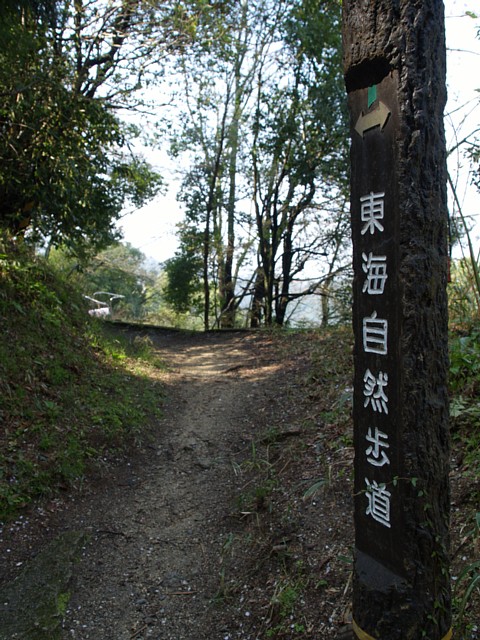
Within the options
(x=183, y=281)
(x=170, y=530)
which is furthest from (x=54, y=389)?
(x=183, y=281)

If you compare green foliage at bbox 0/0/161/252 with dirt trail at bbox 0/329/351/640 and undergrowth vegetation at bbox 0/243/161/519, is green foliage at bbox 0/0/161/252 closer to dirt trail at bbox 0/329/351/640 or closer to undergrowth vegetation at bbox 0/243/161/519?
undergrowth vegetation at bbox 0/243/161/519

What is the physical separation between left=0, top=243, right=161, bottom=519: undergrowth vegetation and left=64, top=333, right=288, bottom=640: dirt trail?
1.41 ft

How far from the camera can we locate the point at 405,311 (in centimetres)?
189

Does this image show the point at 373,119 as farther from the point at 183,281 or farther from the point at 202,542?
the point at 183,281

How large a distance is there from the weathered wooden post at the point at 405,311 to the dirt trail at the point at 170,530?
131 cm

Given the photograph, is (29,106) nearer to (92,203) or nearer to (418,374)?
(92,203)

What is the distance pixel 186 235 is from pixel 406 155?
15.3 meters

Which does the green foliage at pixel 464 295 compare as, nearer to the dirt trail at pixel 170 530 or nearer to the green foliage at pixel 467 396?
the green foliage at pixel 467 396

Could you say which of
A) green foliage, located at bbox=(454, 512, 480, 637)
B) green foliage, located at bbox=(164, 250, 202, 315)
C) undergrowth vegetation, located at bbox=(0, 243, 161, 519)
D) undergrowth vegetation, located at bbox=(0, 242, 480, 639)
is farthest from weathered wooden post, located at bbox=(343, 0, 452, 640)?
green foliage, located at bbox=(164, 250, 202, 315)

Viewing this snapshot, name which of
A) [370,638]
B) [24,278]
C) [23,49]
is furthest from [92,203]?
[370,638]

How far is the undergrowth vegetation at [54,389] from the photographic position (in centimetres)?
416

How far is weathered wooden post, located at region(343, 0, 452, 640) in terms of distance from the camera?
1.89 meters

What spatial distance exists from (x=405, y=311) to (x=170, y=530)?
2917 millimetres

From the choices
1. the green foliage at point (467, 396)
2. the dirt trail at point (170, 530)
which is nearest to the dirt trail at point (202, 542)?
the dirt trail at point (170, 530)
